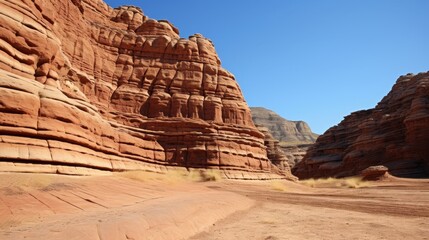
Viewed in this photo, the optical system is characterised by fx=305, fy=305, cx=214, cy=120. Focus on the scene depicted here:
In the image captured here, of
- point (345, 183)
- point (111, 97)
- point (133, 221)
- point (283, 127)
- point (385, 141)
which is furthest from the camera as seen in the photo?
point (283, 127)

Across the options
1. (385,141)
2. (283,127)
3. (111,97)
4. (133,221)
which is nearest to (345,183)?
(385,141)

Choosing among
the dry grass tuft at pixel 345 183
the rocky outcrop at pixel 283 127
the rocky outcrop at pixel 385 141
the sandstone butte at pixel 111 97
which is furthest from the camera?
the rocky outcrop at pixel 283 127

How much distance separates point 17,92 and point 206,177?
17.1 m

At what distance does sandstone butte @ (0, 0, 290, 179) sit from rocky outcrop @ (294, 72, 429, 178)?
70.6ft

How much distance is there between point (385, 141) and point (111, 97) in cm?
4085

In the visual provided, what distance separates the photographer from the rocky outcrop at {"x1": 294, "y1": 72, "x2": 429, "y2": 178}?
40969mm

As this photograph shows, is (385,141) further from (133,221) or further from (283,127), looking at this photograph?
(283,127)

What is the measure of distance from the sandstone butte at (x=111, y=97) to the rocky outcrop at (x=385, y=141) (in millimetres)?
21532

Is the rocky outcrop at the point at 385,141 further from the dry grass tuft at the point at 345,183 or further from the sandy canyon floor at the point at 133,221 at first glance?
the sandy canyon floor at the point at 133,221

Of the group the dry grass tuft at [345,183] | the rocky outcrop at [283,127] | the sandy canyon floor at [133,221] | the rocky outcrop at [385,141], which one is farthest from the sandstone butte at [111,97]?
the rocky outcrop at [283,127]

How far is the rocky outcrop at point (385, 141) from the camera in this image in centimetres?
4097

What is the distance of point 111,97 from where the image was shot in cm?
2973

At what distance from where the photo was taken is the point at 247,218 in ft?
32.2

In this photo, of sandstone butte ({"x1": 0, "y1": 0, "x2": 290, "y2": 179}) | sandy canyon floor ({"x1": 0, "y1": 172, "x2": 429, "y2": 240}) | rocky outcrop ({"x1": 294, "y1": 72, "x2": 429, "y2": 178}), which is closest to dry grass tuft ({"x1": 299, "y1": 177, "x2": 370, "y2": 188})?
rocky outcrop ({"x1": 294, "y1": 72, "x2": 429, "y2": 178})
